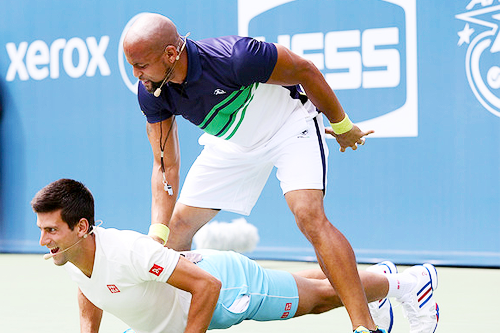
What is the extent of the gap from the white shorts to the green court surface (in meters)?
0.66

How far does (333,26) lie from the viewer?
6.33m

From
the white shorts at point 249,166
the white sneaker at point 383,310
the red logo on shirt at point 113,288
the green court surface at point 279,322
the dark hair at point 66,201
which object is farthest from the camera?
the green court surface at point 279,322

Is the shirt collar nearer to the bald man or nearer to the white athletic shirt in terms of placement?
the bald man

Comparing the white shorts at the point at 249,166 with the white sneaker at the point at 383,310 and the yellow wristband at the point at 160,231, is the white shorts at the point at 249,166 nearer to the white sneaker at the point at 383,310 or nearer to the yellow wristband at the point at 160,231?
the yellow wristband at the point at 160,231

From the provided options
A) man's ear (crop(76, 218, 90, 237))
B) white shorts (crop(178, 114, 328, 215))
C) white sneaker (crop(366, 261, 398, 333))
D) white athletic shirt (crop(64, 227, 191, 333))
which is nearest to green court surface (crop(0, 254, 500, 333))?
white sneaker (crop(366, 261, 398, 333))

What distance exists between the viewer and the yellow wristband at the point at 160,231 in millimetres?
3519

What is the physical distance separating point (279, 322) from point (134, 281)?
1383 millimetres

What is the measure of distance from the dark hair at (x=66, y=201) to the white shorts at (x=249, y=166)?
91 cm

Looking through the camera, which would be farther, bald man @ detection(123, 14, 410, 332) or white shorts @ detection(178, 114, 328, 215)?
white shorts @ detection(178, 114, 328, 215)

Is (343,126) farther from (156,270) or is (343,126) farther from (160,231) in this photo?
(156,270)

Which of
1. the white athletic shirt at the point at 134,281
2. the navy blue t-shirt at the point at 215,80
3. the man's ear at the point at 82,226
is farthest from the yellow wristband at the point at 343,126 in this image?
the man's ear at the point at 82,226

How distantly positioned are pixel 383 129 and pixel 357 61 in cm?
54

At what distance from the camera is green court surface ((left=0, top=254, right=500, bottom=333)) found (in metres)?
4.07

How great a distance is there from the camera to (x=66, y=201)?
9.44ft
